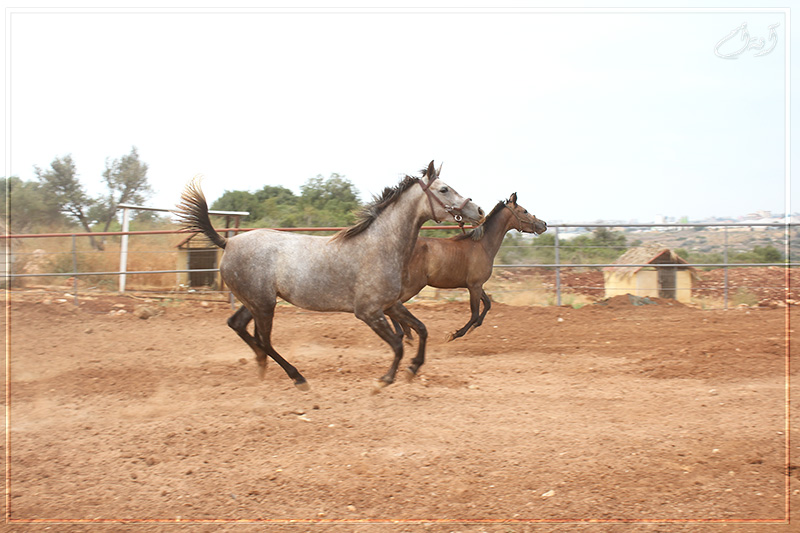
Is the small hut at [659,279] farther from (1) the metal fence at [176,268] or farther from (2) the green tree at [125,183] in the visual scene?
(2) the green tree at [125,183]

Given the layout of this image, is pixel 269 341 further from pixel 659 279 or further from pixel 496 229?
pixel 659 279

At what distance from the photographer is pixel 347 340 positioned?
7.61 m

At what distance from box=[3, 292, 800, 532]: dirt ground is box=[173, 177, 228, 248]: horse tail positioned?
1.50 m

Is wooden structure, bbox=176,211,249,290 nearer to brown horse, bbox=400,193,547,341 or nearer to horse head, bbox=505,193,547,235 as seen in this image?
brown horse, bbox=400,193,547,341

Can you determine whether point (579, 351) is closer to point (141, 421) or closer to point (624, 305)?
point (624, 305)

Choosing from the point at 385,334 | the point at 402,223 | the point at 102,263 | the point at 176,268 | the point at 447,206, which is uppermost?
the point at 447,206

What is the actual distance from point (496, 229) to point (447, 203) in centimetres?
244

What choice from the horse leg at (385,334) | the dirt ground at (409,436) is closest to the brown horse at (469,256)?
Result: the dirt ground at (409,436)

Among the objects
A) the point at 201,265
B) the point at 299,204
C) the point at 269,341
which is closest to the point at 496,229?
the point at 269,341

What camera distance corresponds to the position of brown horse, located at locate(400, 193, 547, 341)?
659 centimetres

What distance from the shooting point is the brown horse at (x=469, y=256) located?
659 cm

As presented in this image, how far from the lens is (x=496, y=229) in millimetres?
7242

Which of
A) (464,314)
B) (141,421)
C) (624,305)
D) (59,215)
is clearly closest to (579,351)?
(464,314)

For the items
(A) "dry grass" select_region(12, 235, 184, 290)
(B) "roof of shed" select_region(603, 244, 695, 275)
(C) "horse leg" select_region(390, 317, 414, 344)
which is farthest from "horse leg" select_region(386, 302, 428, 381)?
(A) "dry grass" select_region(12, 235, 184, 290)
